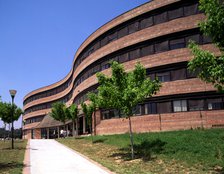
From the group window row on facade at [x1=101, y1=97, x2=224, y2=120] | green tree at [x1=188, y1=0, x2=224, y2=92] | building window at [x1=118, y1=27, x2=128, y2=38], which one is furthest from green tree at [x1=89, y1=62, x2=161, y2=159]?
building window at [x1=118, y1=27, x2=128, y2=38]

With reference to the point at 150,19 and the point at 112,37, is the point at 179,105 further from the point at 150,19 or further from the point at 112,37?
the point at 112,37

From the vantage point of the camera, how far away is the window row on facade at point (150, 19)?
30.0 metres

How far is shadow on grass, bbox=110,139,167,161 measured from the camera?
57.6 ft

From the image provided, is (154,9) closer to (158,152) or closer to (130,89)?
(130,89)

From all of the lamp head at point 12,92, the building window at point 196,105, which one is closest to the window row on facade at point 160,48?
the building window at point 196,105

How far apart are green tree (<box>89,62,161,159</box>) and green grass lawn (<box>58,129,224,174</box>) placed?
5.26ft

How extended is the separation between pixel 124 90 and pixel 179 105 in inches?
508

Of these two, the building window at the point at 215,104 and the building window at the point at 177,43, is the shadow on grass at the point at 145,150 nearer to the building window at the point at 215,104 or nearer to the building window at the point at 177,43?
the building window at the point at 215,104

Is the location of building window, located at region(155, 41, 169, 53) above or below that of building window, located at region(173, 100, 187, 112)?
above

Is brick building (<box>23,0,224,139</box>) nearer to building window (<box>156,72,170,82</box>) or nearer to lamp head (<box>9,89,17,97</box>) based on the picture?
building window (<box>156,72,170,82</box>)

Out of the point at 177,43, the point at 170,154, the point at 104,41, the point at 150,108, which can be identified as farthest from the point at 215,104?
the point at 104,41

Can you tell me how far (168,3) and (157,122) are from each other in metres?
12.3

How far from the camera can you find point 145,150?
19.0 m

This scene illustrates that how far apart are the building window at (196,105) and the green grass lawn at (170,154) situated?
7.72 metres
